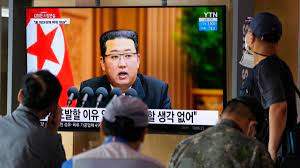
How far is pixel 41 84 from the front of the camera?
3174 mm

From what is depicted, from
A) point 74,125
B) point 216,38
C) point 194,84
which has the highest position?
point 216,38

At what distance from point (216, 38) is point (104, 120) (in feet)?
8.80

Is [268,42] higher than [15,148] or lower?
higher

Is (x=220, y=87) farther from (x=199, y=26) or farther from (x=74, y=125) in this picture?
(x=74, y=125)

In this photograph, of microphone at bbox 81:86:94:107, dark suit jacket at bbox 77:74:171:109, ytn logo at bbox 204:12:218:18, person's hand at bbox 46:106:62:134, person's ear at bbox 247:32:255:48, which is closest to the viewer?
person's hand at bbox 46:106:62:134

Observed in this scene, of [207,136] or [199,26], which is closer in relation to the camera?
[207,136]

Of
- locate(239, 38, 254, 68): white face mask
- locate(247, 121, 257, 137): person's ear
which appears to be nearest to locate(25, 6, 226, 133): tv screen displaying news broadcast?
locate(239, 38, 254, 68): white face mask

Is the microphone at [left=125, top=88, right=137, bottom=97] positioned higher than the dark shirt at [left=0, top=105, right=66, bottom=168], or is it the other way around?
the microphone at [left=125, top=88, right=137, bottom=97]

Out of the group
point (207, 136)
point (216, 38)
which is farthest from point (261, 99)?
point (216, 38)

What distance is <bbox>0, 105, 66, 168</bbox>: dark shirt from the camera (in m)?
3.11

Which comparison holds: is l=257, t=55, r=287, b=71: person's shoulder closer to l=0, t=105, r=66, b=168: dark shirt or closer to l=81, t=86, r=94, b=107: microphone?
l=0, t=105, r=66, b=168: dark shirt

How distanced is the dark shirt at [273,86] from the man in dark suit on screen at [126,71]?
1.46 metres

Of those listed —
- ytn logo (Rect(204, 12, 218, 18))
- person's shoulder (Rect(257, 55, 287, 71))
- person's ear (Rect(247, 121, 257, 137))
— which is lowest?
person's ear (Rect(247, 121, 257, 137))

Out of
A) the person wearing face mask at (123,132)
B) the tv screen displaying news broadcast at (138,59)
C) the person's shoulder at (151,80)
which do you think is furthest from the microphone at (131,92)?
the person wearing face mask at (123,132)
